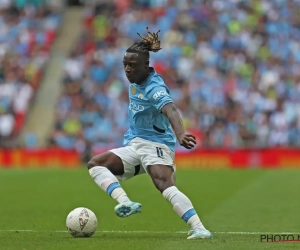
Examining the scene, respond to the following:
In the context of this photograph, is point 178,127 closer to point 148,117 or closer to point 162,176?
point 162,176

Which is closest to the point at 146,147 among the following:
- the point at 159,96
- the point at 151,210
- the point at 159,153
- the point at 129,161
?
the point at 159,153

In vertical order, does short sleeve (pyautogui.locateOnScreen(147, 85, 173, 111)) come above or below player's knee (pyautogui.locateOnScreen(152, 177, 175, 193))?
above

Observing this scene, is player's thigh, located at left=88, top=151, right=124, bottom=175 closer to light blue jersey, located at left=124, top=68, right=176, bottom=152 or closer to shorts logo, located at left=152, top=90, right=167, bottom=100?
light blue jersey, located at left=124, top=68, right=176, bottom=152

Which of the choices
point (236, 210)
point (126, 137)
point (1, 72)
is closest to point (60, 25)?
point (1, 72)

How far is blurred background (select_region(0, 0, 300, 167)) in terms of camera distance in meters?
28.5

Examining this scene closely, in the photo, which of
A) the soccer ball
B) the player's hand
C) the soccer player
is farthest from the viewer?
the soccer ball

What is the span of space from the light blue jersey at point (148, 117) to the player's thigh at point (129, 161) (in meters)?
0.20

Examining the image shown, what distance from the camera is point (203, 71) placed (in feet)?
99.7

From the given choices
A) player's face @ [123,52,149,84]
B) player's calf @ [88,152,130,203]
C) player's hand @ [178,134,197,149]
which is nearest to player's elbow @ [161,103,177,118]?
player's hand @ [178,134,197,149]

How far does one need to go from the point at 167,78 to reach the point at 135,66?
2028cm

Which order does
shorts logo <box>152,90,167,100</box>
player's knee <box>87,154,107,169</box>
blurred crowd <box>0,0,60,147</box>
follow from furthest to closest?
blurred crowd <box>0,0,60,147</box>
player's knee <box>87,154,107,169</box>
shorts logo <box>152,90,167,100</box>

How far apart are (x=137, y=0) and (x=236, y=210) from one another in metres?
21.0

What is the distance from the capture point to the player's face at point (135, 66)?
1008 cm

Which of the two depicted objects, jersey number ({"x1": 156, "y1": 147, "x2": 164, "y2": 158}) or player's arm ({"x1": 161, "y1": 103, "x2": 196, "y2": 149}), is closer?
player's arm ({"x1": 161, "y1": 103, "x2": 196, "y2": 149})
